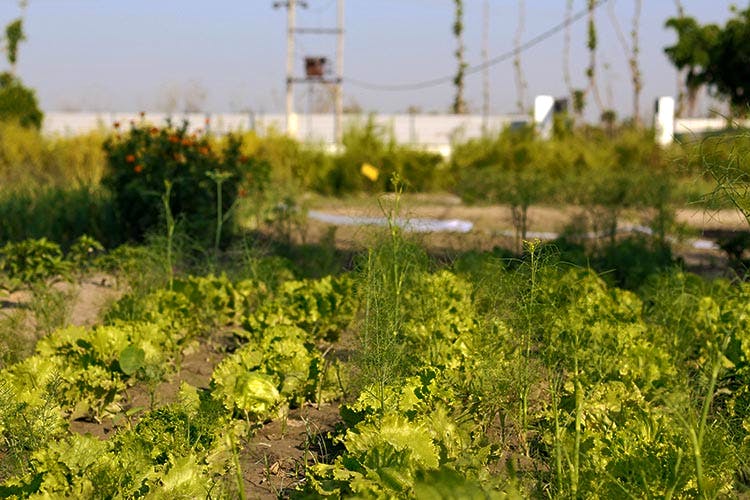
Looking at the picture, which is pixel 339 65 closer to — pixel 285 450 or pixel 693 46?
pixel 693 46

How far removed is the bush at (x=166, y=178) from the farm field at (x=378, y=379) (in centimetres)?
173

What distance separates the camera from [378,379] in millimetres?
3900

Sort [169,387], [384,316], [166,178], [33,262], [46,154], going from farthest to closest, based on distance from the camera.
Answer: [46,154]
[166,178]
[33,262]
[169,387]
[384,316]

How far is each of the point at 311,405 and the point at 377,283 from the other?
79 cm

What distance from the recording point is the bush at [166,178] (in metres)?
9.34

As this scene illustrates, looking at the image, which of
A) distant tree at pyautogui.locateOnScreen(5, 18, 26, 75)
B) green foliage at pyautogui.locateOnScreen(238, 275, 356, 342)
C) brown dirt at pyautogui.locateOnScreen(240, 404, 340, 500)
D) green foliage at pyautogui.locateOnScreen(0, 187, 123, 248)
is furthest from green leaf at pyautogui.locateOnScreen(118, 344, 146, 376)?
distant tree at pyautogui.locateOnScreen(5, 18, 26, 75)

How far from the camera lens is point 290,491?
3619 mm

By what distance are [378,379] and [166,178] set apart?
5830mm

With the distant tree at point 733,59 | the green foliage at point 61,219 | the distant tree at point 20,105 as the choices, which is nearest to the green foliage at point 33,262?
the green foliage at point 61,219

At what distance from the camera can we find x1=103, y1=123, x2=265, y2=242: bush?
9.34m

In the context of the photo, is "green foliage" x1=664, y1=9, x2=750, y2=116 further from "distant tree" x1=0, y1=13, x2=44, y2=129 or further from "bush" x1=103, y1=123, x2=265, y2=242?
"distant tree" x1=0, y1=13, x2=44, y2=129

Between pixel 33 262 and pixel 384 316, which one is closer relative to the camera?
pixel 384 316

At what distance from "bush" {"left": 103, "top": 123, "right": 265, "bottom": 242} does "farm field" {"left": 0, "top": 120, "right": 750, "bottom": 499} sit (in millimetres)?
1730

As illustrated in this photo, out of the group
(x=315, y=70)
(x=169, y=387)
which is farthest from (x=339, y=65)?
(x=169, y=387)
